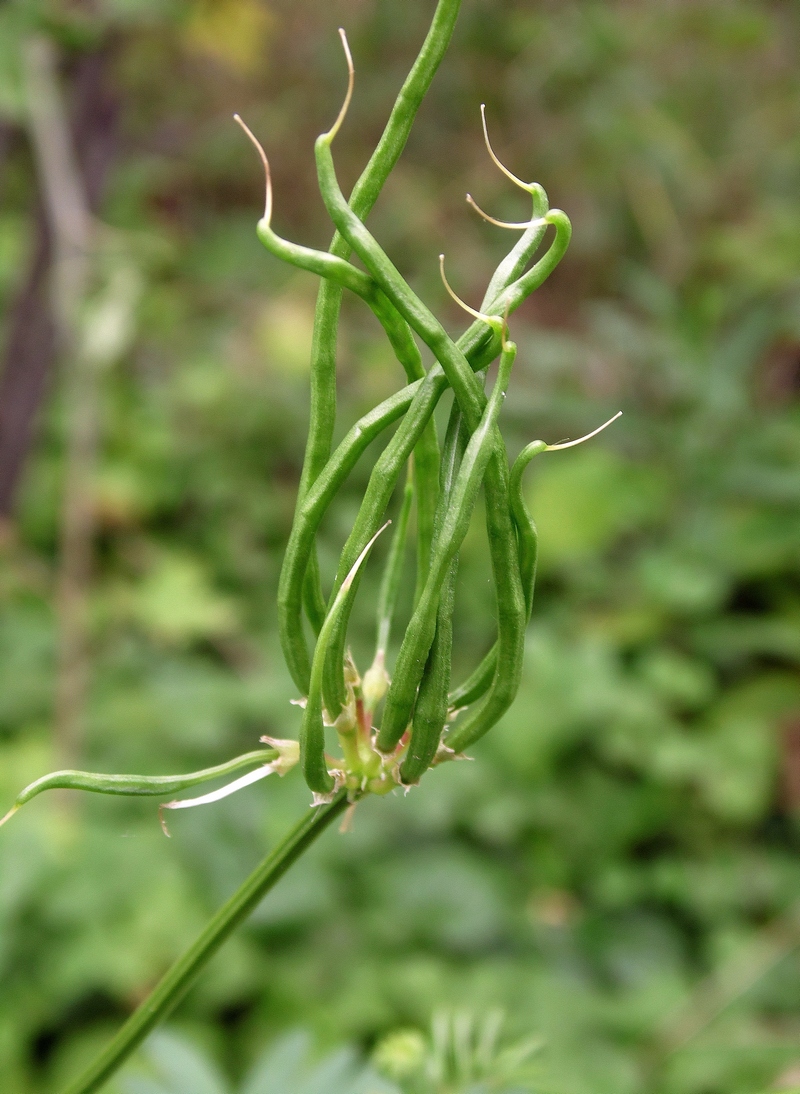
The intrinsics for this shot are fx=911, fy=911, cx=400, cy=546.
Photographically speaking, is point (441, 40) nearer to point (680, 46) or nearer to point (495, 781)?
point (495, 781)

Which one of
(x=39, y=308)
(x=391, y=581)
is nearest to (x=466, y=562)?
(x=39, y=308)

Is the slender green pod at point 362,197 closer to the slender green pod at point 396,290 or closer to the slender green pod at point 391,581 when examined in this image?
the slender green pod at point 396,290

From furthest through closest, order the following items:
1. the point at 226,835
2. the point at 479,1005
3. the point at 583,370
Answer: the point at 583,370 < the point at 226,835 < the point at 479,1005

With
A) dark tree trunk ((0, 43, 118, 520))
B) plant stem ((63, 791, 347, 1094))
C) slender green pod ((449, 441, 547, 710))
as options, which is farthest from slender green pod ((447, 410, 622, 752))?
dark tree trunk ((0, 43, 118, 520))

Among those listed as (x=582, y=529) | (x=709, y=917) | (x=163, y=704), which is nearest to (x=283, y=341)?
(x=582, y=529)

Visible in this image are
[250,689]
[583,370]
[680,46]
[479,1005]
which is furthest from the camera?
[680,46]

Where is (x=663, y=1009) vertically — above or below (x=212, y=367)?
below

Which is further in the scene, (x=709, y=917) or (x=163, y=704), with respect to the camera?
(x=163, y=704)

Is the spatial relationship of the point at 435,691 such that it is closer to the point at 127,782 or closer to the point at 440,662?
the point at 440,662
